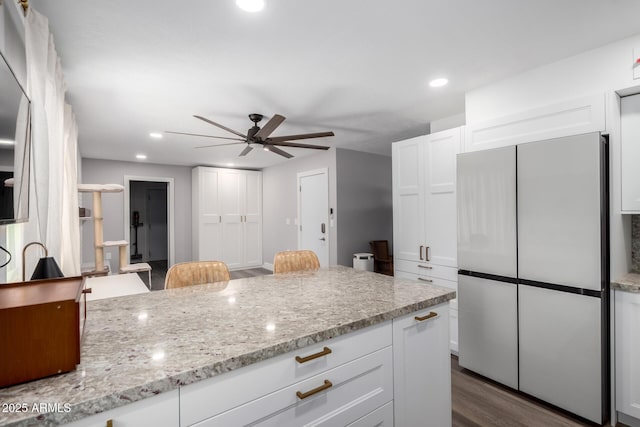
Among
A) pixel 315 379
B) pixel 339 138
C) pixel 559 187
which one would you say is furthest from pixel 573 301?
pixel 339 138

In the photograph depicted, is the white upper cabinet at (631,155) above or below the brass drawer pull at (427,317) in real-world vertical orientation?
above

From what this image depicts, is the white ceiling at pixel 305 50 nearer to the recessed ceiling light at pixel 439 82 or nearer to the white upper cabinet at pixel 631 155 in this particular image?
the recessed ceiling light at pixel 439 82

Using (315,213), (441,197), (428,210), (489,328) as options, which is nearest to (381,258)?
(315,213)

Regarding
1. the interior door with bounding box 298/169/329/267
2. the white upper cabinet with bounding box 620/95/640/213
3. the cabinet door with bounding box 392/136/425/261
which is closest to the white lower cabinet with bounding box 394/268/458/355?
the cabinet door with bounding box 392/136/425/261

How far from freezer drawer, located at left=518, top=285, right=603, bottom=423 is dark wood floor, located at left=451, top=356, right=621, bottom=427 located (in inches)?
2.9

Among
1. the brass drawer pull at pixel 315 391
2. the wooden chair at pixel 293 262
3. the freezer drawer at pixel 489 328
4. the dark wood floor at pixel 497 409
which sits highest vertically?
the wooden chair at pixel 293 262

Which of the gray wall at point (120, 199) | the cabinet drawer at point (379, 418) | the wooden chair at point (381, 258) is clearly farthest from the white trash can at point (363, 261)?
the gray wall at point (120, 199)

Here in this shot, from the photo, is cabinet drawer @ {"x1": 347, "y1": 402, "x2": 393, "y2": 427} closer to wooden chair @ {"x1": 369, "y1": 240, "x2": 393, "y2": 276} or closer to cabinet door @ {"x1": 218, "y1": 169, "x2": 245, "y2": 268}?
wooden chair @ {"x1": 369, "y1": 240, "x2": 393, "y2": 276}

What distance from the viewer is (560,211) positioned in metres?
2.03

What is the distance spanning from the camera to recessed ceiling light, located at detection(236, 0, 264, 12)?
1604 millimetres

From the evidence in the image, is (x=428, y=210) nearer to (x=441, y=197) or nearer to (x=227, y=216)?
(x=441, y=197)

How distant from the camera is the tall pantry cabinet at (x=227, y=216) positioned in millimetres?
6609

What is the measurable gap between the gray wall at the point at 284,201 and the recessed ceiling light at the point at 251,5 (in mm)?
3514

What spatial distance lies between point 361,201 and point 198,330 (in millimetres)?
4505
